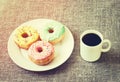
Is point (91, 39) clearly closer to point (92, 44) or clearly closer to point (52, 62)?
point (92, 44)

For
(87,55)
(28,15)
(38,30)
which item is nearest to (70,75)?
(87,55)

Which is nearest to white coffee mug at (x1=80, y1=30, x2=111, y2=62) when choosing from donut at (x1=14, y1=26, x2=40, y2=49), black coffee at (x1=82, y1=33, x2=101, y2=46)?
black coffee at (x1=82, y1=33, x2=101, y2=46)

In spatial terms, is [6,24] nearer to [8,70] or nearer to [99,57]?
[8,70]

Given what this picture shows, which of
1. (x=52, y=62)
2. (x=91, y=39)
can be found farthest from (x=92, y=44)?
(x=52, y=62)

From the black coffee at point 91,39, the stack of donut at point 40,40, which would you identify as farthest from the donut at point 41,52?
the black coffee at point 91,39

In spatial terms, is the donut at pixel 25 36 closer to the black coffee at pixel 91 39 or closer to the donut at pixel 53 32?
the donut at pixel 53 32

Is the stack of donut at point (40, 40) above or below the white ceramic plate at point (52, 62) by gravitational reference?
above
